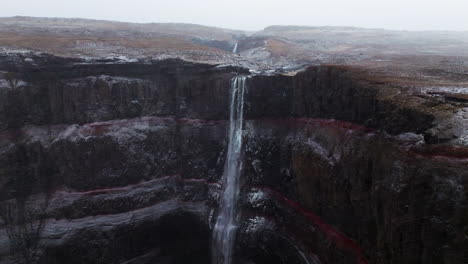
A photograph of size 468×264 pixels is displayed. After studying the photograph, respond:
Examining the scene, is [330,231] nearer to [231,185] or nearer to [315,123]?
[315,123]

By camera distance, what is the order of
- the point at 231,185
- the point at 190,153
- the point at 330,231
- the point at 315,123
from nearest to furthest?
A: the point at 330,231
the point at 315,123
the point at 231,185
the point at 190,153

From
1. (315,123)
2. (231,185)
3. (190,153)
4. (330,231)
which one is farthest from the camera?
(190,153)

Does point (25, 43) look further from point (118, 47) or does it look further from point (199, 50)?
point (199, 50)

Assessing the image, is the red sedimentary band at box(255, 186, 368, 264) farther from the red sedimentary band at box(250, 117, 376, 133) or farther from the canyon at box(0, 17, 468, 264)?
the red sedimentary band at box(250, 117, 376, 133)

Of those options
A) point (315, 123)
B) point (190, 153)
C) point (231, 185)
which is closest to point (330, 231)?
point (315, 123)

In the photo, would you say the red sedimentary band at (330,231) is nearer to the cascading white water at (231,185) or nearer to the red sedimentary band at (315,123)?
the cascading white water at (231,185)

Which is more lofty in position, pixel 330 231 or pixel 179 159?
pixel 179 159

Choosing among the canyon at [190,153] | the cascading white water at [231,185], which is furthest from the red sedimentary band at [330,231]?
the cascading white water at [231,185]

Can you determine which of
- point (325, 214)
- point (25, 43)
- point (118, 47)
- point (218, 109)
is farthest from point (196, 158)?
point (25, 43)
